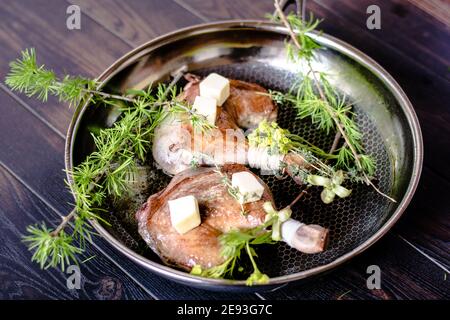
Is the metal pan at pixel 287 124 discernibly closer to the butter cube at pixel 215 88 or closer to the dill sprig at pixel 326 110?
the dill sprig at pixel 326 110

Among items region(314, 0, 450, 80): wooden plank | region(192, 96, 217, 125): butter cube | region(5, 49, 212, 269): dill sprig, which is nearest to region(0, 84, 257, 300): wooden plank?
region(5, 49, 212, 269): dill sprig

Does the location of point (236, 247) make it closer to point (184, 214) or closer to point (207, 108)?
point (184, 214)

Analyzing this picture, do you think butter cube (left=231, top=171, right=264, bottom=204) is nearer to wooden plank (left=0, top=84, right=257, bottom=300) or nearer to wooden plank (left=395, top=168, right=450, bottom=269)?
wooden plank (left=0, top=84, right=257, bottom=300)

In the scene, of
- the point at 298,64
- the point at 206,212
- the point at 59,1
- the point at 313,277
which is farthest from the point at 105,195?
the point at 59,1

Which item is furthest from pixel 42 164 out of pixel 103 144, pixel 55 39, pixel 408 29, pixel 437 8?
pixel 437 8

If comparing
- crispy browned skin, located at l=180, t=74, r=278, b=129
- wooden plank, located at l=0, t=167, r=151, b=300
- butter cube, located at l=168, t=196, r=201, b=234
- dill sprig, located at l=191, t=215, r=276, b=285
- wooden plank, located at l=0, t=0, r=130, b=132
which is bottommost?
wooden plank, located at l=0, t=167, r=151, b=300

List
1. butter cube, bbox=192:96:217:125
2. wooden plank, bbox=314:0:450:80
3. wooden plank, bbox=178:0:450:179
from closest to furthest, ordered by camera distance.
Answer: butter cube, bbox=192:96:217:125
wooden plank, bbox=178:0:450:179
wooden plank, bbox=314:0:450:80
